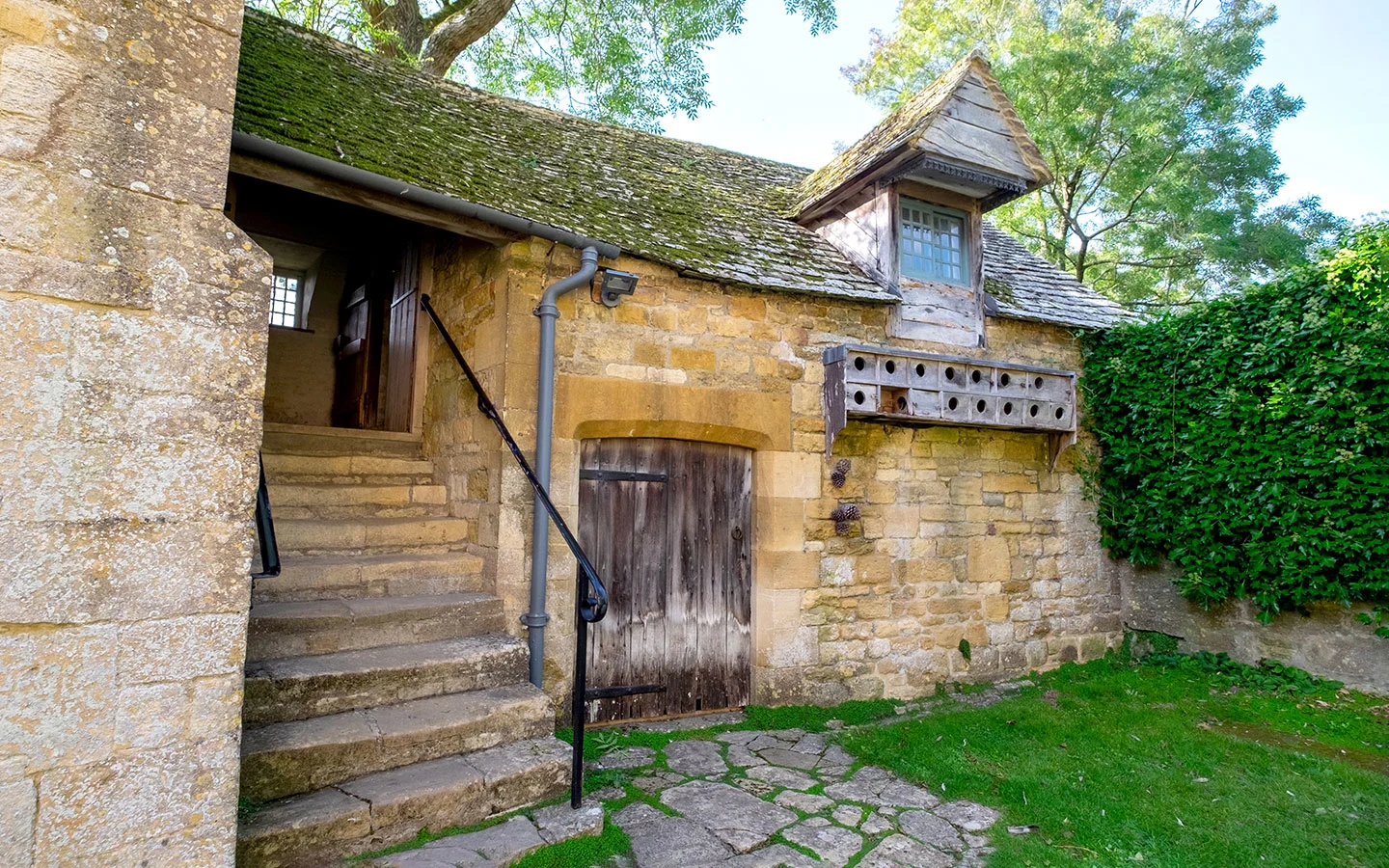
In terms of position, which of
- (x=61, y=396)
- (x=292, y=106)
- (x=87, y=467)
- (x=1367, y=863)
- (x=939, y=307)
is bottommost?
(x=1367, y=863)

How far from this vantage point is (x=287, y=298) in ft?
29.2

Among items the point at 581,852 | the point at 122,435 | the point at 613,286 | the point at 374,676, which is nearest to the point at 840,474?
the point at 613,286

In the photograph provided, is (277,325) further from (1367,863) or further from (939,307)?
(1367,863)

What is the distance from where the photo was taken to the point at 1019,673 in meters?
6.27

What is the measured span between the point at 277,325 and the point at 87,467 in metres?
7.27

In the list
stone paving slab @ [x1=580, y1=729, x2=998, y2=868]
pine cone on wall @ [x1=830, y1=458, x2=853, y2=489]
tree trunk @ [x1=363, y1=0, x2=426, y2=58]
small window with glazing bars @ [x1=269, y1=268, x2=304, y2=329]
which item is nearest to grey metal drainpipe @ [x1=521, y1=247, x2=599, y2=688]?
stone paving slab @ [x1=580, y1=729, x2=998, y2=868]

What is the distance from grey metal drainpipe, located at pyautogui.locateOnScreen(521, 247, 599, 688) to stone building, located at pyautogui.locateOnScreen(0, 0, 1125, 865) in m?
0.03

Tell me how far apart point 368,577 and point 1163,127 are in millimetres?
14006

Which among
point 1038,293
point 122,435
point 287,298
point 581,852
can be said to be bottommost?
point 581,852

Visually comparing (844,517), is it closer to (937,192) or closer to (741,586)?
(741,586)

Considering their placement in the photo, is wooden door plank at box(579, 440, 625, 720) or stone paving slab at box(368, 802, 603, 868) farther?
wooden door plank at box(579, 440, 625, 720)

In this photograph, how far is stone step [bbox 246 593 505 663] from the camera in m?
3.53

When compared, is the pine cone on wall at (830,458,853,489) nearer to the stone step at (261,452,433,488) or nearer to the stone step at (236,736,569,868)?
the stone step at (236,736,569,868)

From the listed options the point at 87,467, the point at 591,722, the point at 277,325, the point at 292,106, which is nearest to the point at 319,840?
the point at 87,467
